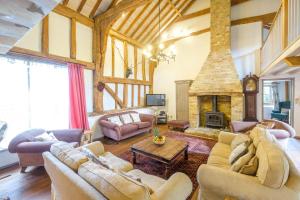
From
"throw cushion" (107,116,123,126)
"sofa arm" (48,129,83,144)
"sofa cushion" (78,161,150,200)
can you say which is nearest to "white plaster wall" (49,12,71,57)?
"sofa arm" (48,129,83,144)

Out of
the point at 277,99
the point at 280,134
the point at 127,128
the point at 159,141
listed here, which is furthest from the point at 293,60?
the point at 277,99

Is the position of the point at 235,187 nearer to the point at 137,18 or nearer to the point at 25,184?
the point at 25,184

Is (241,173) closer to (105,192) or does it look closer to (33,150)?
(105,192)

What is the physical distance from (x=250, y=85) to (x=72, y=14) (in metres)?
6.31

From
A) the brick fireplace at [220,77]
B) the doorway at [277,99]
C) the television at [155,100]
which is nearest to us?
the brick fireplace at [220,77]

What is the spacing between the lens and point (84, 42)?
459 cm

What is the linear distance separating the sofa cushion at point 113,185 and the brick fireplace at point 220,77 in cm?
530

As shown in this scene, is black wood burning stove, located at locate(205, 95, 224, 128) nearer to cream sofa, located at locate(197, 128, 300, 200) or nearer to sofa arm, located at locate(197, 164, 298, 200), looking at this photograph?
cream sofa, located at locate(197, 128, 300, 200)

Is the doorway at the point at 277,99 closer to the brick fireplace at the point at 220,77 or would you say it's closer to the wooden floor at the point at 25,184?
the brick fireplace at the point at 220,77

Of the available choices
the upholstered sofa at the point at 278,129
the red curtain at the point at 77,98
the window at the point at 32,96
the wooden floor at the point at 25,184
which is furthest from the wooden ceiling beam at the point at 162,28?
the wooden floor at the point at 25,184

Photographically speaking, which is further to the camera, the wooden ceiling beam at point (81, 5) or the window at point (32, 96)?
the wooden ceiling beam at point (81, 5)

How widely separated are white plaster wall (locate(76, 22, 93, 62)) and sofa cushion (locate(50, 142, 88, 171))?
3.38 m

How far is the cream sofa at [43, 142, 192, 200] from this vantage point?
101 centimetres

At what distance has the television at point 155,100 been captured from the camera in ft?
23.8
